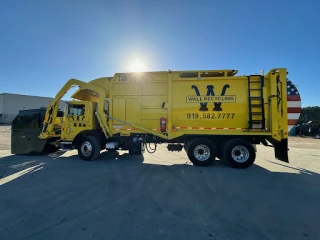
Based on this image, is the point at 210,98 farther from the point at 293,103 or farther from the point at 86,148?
the point at 86,148

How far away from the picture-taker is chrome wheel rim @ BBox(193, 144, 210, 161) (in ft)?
22.5

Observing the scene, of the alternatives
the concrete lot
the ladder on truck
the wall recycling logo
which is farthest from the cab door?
the ladder on truck

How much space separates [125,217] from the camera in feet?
10.4

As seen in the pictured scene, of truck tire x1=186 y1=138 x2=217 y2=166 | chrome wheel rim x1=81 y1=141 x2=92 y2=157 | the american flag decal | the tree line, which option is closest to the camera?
the american flag decal

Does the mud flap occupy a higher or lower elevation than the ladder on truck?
lower

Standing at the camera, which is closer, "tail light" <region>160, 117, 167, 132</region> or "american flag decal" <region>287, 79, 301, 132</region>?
"american flag decal" <region>287, 79, 301, 132</region>

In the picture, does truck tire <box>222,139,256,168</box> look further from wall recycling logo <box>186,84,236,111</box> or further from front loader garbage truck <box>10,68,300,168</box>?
wall recycling logo <box>186,84,236,111</box>

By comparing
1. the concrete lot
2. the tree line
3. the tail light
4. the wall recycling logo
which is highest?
the tree line

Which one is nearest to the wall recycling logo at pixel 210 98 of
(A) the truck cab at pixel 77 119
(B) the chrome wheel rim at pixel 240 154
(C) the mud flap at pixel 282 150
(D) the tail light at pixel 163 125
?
(D) the tail light at pixel 163 125

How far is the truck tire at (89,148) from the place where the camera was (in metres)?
7.67

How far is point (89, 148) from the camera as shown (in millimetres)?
7797

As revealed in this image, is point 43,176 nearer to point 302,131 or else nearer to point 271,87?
point 271,87

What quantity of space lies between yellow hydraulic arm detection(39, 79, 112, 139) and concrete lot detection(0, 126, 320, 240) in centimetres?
210

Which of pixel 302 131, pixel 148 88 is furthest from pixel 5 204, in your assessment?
pixel 302 131
